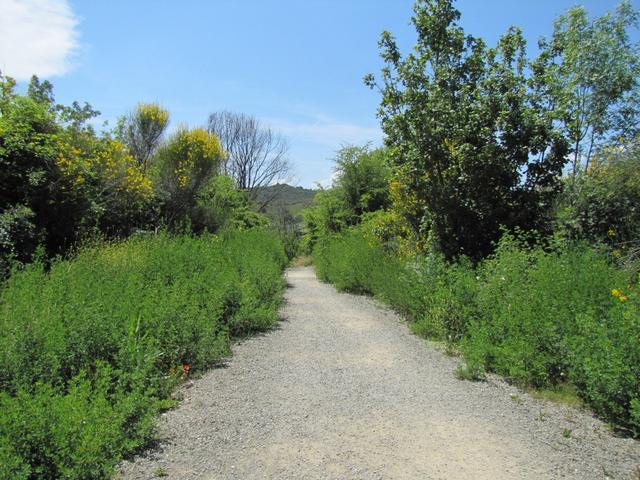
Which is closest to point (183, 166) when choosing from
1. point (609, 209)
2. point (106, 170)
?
point (106, 170)

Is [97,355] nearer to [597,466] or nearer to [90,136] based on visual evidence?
[597,466]

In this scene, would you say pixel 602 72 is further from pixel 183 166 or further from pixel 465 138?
pixel 183 166

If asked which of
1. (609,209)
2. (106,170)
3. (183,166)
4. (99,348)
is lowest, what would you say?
(99,348)

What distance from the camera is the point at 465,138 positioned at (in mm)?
10219

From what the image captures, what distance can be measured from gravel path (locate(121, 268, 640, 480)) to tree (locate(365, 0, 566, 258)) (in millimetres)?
4654

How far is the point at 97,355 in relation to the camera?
4727 millimetres

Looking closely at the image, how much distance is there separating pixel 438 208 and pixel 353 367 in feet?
18.2

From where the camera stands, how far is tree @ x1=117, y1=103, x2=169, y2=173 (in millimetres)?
24609

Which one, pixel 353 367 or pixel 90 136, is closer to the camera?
pixel 353 367

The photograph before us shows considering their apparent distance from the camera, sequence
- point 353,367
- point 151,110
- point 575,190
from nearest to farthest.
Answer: point 353,367
point 575,190
point 151,110

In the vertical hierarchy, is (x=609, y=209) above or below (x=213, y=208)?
above

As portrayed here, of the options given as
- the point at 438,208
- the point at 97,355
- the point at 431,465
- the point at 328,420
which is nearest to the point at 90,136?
the point at 438,208

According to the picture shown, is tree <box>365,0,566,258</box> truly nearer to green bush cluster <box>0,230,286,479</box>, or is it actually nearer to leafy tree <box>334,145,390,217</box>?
green bush cluster <box>0,230,286,479</box>

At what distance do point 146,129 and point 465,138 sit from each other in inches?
775
